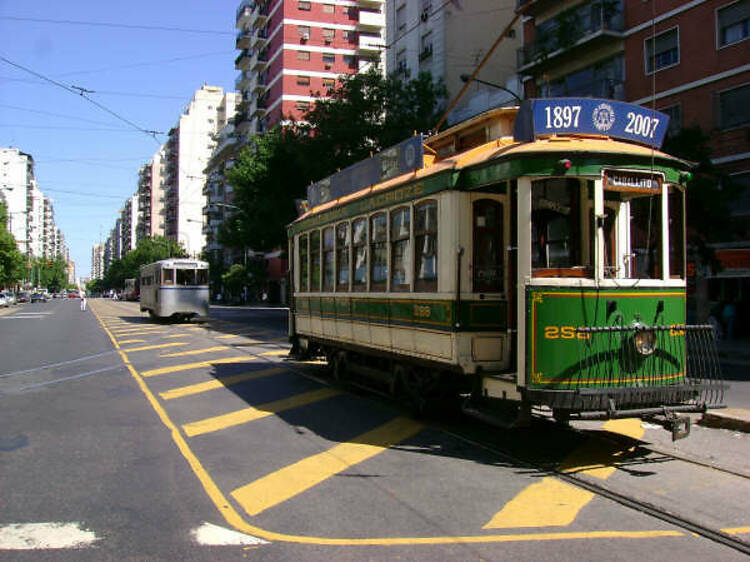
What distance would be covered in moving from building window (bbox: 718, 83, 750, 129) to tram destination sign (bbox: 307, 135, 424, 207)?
58.4ft

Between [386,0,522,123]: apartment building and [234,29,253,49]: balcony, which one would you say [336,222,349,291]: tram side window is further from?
[234,29,253,49]: balcony

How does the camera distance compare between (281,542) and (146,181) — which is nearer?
(281,542)

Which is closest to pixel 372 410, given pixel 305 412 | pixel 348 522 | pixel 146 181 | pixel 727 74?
pixel 305 412

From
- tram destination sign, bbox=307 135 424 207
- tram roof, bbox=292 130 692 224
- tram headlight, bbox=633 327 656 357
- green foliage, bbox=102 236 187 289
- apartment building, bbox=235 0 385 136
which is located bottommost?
tram headlight, bbox=633 327 656 357

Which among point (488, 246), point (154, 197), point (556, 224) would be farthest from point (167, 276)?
point (154, 197)

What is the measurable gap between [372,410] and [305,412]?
998 millimetres

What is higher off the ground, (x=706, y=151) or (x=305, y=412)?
(x=706, y=151)

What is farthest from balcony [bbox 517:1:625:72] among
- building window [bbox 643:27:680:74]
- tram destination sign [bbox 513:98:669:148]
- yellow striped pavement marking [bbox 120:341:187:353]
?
tram destination sign [bbox 513:98:669:148]

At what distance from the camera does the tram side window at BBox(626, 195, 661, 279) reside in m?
7.10

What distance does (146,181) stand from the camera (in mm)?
150750

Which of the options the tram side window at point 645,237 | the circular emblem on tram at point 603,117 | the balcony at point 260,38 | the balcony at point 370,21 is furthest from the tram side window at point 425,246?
the balcony at point 260,38

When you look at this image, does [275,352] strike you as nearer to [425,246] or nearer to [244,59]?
[425,246]

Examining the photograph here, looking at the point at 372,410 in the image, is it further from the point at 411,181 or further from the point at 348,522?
the point at 348,522

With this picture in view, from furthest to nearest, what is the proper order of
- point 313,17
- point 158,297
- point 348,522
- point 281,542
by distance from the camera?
point 313,17, point 158,297, point 348,522, point 281,542
